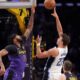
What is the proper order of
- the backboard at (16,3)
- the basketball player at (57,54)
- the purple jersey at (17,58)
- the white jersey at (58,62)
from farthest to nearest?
the backboard at (16,3) → the white jersey at (58,62) → the basketball player at (57,54) → the purple jersey at (17,58)

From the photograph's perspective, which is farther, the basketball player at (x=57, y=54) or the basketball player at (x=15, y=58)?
the basketball player at (x=57, y=54)

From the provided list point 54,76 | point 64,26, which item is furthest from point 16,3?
point 64,26

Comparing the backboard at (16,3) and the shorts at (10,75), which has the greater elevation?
the backboard at (16,3)

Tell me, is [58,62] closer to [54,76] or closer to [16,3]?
[54,76]

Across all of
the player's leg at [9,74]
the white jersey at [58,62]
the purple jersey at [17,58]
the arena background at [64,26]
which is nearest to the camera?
the purple jersey at [17,58]

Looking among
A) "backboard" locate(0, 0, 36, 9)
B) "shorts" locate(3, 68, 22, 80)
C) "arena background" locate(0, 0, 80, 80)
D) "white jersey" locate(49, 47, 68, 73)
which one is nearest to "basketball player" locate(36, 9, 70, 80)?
"white jersey" locate(49, 47, 68, 73)

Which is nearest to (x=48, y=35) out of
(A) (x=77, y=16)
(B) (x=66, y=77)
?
(A) (x=77, y=16)

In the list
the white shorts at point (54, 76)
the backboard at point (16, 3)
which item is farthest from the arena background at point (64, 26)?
the white shorts at point (54, 76)

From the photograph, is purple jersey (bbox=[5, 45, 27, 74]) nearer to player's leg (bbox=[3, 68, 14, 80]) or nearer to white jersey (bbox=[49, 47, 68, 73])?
player's leg (bbox=[3, 68, 14, 80])

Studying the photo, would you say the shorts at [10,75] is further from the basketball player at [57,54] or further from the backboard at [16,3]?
the backboard at [16,3]

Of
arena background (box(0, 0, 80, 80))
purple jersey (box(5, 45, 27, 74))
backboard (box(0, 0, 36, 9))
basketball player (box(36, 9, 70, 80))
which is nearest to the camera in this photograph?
purple jersey (box(5, 45, 27, 74))

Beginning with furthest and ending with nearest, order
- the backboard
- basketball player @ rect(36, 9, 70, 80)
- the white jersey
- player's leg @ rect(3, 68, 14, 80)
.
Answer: the backboard < the white jersey < basketball player @ rect(36, 9, 70, 80) < player's leg @ rect(3, 68, 14, 80)

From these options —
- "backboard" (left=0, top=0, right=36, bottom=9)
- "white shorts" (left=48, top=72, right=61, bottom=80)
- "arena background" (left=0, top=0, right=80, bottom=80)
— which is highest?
"backboard" (left=0, top=0, right=36, bottom=9)

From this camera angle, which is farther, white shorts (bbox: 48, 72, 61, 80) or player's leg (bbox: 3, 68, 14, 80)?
white shorts (bbox: 48, 72, 61, 80)
